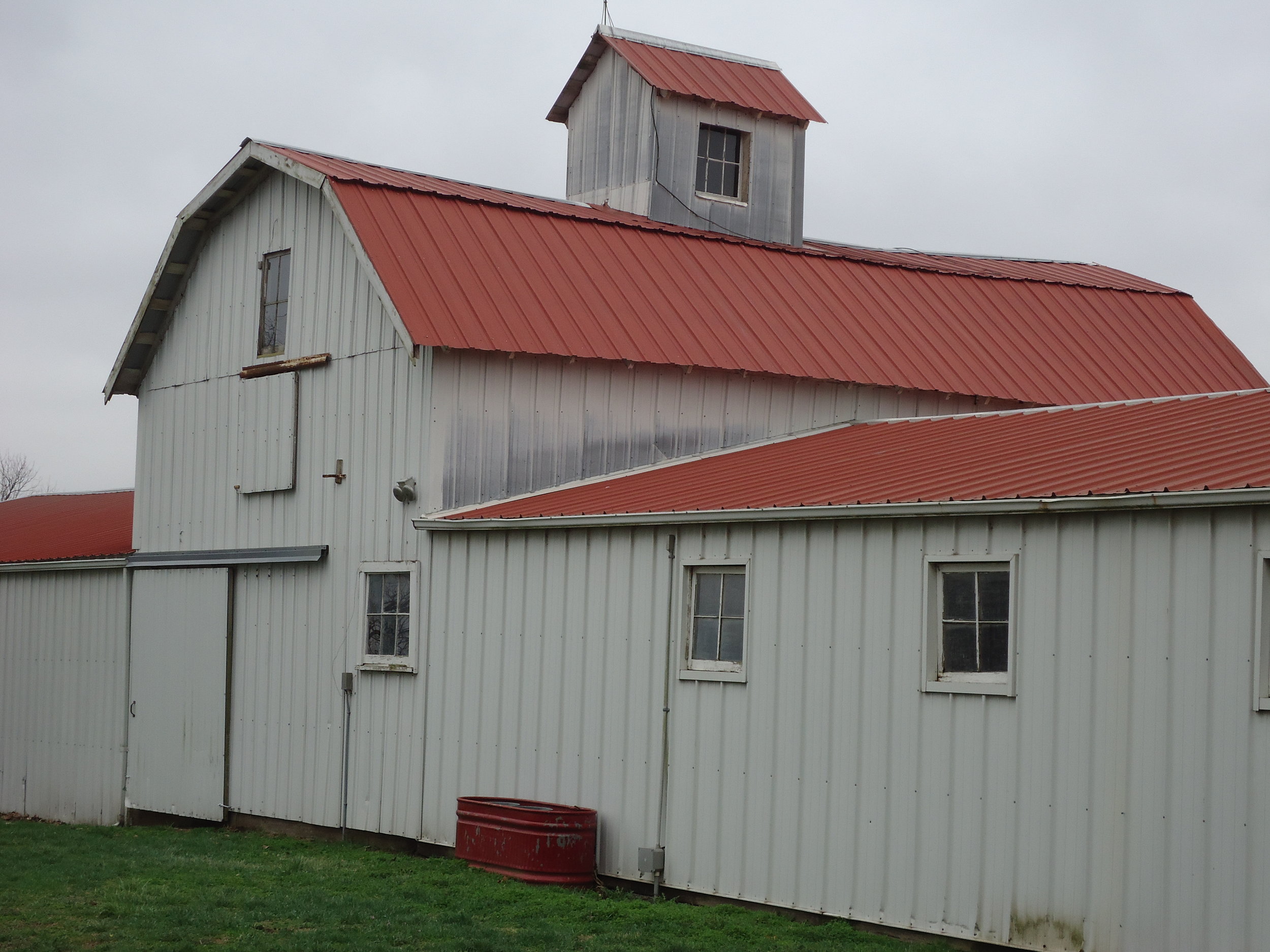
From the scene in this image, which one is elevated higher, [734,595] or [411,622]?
[734,595]

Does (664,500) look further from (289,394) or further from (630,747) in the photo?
(289,394)

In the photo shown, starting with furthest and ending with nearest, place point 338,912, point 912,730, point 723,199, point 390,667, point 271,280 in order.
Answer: point 723,199
point 271,280
point 390,667
point 338,912
point 912,730

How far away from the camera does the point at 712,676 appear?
12117 millimetres

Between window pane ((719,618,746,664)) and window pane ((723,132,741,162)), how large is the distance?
1173cm

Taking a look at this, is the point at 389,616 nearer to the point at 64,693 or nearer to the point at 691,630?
the point at 691,630

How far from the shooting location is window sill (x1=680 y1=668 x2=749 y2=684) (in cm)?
1192

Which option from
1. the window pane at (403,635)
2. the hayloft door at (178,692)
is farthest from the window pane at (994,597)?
the hayloft door at (178,692)

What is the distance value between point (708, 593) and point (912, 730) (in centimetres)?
229

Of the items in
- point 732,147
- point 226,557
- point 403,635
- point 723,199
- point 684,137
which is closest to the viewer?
point 403,635

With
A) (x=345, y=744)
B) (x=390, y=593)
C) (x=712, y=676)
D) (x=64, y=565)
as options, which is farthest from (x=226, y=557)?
(x=712, y=676)

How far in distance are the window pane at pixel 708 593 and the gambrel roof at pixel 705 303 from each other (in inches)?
156

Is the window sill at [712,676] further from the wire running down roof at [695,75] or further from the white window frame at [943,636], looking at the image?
the wire running down roof at [695,75]

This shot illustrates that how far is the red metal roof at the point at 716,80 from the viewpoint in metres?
21.8

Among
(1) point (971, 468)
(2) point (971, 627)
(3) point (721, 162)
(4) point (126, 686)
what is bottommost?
(4) point (126, 686)
